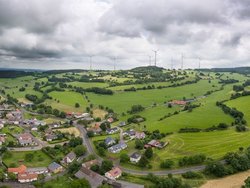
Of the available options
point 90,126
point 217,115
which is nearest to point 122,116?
point 90,126

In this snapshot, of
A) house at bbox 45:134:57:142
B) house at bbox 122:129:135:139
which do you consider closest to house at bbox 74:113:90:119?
house at bbox 45:134:57:142

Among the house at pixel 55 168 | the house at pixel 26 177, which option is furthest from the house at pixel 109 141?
the house at pixel 26 177

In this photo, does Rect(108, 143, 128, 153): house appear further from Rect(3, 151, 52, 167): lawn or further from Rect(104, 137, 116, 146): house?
Rect(3, 151, 52, 167): lawn

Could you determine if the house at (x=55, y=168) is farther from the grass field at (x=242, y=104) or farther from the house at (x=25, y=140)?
the grass field at (x=242, y=104)

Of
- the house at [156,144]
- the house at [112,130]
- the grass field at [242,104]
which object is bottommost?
the house at [112,130]

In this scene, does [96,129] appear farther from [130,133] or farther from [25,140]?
[25,140]

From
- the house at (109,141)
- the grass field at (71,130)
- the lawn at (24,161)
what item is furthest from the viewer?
the grass field at (71,130)

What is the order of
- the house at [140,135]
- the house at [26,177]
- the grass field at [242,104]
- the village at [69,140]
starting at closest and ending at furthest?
the house at [26,177], the village at [69,140], the house at [140,135], the grass field at [242,104]

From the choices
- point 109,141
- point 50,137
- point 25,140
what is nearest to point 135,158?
point 109,141

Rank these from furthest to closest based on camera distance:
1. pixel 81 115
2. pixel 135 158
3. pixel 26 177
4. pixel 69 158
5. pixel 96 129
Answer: pixel 81 115, pixel 96 129, pixel 69 158, pixel 135 158, pixel 26 177
